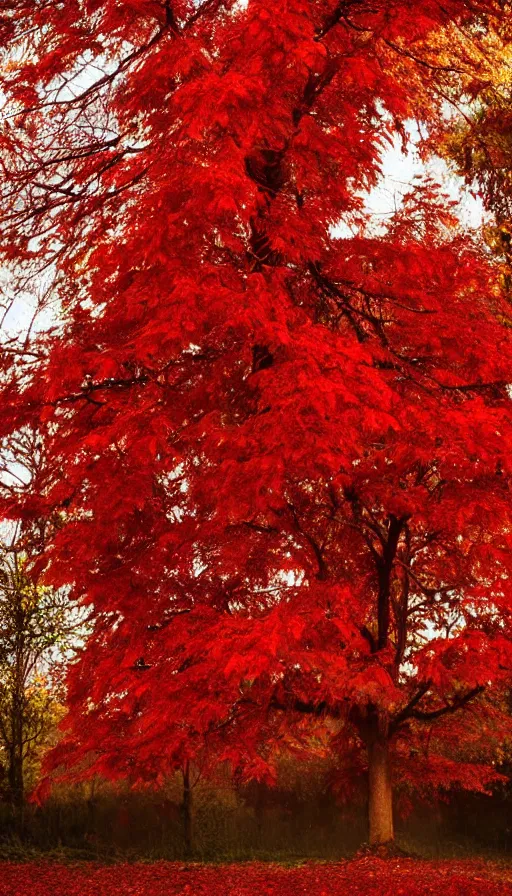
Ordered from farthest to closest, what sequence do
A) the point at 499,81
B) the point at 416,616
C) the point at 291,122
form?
the point at 499,81 < the point at 416,616 < the point at 291,122

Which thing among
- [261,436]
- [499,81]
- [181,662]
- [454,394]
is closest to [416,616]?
[454,394]

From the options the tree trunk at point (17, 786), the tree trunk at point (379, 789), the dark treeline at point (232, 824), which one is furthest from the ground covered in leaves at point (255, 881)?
the dark treeline at point (232, 824)

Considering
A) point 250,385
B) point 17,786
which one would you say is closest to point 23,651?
point 17,786

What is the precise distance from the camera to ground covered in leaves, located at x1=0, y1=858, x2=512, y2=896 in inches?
340

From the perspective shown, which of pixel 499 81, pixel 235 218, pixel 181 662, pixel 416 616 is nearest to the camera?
pixel 181 662

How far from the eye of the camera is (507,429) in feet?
27.5

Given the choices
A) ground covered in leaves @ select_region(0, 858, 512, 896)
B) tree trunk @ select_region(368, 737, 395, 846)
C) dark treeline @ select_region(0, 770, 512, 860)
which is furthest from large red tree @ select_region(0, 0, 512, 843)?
dark treeline @ select_region(0, 770, 512, 860)

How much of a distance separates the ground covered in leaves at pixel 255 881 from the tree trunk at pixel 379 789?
0.52 metres

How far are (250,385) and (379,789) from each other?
5.63 meters

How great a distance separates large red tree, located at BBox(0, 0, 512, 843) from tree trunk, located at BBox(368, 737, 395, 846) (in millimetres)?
37

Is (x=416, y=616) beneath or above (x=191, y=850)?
above

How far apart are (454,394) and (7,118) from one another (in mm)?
6115

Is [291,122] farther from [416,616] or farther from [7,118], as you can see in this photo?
[416,616]

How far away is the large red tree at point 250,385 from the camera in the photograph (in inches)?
310
